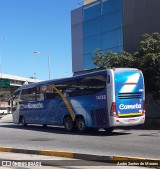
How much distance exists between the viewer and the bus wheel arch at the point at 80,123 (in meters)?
23.0

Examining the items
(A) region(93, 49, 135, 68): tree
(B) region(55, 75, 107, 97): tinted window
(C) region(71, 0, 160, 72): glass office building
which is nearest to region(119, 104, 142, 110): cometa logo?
(B) region(55, 75, 107, 97): tinted window

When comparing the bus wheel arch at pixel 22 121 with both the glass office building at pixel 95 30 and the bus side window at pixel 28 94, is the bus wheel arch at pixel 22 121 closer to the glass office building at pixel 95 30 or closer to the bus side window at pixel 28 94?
the bus side window at pixel 28 94

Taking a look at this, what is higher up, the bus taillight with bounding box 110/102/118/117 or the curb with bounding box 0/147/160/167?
the bus taillight with bounding box 110/102/118/117

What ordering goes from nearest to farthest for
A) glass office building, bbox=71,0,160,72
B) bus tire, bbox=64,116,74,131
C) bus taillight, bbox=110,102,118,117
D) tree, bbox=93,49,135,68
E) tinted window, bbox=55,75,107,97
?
bus taillight, bbox=110,102,118,117
tinted window, bbox=55,75,107,97
bus tire, bbox=64,116,74,131
tree, bbox=93,49,135,68
glass office building, bbox=71,0,160,72

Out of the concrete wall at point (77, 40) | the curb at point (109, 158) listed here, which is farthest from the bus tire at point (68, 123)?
the concrete wall at point (77, 40)

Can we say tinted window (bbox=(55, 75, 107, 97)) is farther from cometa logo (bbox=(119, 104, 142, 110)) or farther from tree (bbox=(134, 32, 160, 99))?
tree (bbox=(134, 32, 160, 99))

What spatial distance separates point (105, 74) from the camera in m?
21.1

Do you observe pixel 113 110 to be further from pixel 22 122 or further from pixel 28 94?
pixel 22 122

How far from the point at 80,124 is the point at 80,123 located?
0.06 metres

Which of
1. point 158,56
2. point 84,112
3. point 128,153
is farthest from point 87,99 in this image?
point 128,153

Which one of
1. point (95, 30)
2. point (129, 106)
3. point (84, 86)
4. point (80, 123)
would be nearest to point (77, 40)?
point (95, 30)

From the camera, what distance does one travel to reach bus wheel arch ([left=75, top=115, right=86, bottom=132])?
75.5 feet

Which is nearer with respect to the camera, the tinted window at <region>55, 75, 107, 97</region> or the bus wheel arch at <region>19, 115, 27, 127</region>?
the tinted window at <region>55, 75, 107, 97</region>

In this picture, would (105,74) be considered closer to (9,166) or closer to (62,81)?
(62,81)
